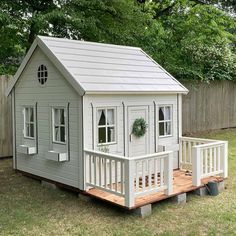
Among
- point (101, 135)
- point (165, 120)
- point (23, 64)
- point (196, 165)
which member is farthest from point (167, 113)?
point (23, 64)

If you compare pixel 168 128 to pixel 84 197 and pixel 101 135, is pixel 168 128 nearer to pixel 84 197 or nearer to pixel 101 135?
pixel 101 135

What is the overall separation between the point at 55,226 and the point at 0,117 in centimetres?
487

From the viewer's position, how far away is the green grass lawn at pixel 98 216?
506 centimetres

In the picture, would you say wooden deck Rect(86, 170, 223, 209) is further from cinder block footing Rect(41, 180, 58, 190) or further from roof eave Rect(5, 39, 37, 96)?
roof eave Rect(5, 39, 37, 96)

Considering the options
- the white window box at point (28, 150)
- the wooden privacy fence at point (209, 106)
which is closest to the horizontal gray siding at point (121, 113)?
the white window box at point (28, 150)

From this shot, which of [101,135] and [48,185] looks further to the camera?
[48,185]

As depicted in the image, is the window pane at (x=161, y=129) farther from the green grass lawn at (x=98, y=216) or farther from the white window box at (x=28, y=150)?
the white window box at (x=28, y=150)

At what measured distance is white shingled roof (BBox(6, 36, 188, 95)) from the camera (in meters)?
6.39

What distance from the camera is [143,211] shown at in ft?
18.4

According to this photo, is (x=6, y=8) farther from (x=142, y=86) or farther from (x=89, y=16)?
(x=142, y=86)

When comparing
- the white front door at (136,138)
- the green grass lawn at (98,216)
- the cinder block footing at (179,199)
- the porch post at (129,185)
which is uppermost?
the white front door at (136,138)

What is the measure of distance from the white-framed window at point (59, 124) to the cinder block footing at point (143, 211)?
205cm

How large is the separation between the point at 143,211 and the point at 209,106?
9.72m

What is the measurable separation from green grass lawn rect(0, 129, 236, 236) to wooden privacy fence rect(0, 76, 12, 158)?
8.23ft
